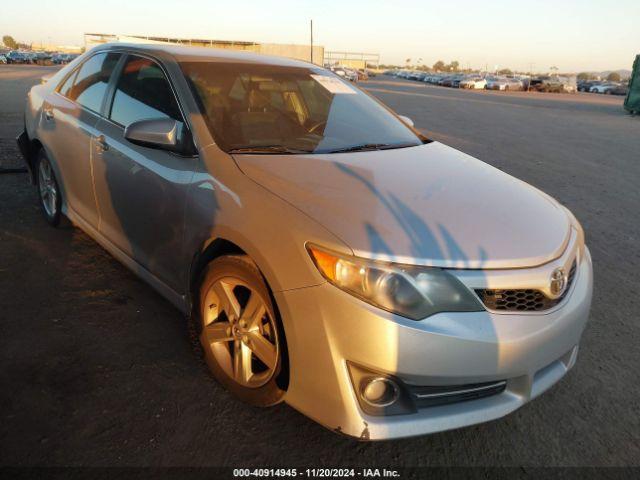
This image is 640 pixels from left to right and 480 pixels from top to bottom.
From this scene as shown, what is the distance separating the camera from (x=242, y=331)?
7.02ft

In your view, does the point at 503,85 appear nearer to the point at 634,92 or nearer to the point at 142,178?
the point at 634,92

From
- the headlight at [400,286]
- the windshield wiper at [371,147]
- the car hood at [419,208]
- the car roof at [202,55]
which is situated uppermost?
the car roof at [202,55]

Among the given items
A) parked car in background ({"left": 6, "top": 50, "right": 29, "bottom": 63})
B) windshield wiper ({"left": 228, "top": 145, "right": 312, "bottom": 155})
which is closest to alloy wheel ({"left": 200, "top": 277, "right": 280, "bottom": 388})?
windshield wiper ({"left": 228, "top": 145, "right": 312, "bottom": 155})

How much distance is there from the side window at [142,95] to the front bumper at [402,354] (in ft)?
4.53

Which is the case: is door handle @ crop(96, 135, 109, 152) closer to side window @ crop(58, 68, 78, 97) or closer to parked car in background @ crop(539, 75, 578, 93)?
side window @ crop(58, 68, 78, 97)

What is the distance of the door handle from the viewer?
296 cm

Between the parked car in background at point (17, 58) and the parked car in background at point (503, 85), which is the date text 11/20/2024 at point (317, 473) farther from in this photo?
the parked car in background at point (17, 58)

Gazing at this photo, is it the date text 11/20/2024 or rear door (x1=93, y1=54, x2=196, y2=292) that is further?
rear door (x1=93, y1=54, x2=196, y2=292)

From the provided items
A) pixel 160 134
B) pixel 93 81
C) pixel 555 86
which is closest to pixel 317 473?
pixel 160 134

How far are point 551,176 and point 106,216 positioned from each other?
6.47 meters

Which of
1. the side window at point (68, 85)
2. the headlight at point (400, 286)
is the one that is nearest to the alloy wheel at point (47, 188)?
the side window at point (68, 85)

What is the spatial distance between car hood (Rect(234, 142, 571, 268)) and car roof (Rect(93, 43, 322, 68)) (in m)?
1.02

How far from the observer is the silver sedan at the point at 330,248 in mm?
1703

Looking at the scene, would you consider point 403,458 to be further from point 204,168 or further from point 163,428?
point 204,168
